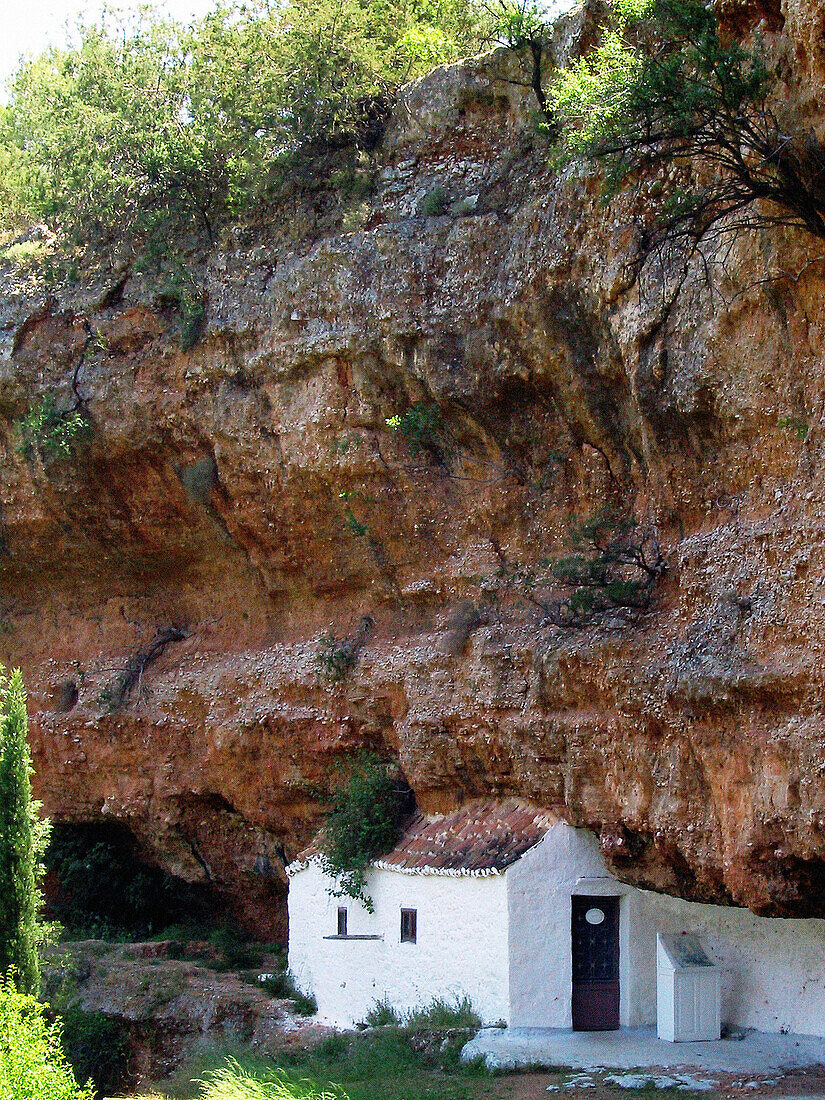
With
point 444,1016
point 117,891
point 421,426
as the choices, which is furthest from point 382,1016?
point 117,891

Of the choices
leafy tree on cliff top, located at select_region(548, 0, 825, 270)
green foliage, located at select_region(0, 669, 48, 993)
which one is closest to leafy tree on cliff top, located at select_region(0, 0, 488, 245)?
leafy tree on cliff top, located at select_region(548, 0, 825, 270)

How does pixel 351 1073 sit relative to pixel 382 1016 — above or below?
below

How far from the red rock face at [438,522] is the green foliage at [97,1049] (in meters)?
3.78

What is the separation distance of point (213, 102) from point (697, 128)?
10930mm

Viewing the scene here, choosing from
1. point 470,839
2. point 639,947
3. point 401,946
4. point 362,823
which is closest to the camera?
point 639,947

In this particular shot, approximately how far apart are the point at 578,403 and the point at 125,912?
1255 cm

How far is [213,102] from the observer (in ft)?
65.1

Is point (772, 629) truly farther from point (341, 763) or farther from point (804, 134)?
point (341, 763)

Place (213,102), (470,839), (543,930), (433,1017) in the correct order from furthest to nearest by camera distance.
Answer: (213,102) → (470,839) → (433,1017) → (543,930)

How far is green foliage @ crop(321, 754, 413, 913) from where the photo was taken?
1661 centimetres

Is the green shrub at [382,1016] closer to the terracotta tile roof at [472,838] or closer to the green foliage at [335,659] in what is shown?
the terracotta tile roof at [472,838]

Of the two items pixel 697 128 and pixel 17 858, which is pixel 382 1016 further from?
pixel 697 128

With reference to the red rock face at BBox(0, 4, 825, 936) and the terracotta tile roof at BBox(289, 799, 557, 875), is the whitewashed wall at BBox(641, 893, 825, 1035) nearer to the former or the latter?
the red rock face at BBox(0, 4, 825, 936)

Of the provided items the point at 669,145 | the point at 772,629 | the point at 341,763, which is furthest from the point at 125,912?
the point at 669,145
